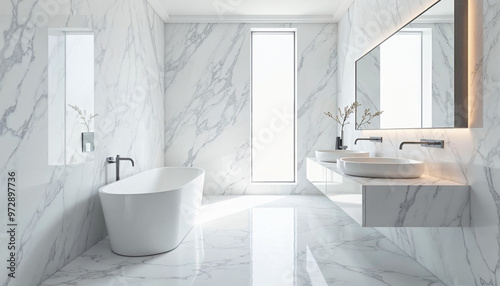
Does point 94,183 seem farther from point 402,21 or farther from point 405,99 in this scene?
point 402,21

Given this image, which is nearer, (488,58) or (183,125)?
(488,58)

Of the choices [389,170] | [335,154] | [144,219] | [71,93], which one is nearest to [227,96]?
[335,154]

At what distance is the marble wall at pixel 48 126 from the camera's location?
75.9 inches

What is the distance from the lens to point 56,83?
2326mm

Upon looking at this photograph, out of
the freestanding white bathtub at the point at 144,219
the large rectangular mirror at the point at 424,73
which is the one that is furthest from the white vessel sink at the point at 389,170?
the freestanding white bathtub at the point at 144,219

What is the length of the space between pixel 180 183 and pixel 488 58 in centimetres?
342

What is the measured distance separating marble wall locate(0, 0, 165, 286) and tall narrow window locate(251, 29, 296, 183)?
1.83 meters

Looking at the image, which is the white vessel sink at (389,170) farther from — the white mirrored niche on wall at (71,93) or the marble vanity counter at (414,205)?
the white mirrored niche on wall at (71,93)

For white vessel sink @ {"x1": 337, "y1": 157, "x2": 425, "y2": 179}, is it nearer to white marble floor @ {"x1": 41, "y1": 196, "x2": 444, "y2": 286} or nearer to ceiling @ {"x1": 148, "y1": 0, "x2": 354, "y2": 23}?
white marble floor @ {"x1": 41, "y1": 196, "x2": 444, "y2": 286}

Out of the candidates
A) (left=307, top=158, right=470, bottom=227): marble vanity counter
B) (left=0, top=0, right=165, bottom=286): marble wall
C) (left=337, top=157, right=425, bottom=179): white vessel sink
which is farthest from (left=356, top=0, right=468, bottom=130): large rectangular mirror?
(left=0, top=0, right=165, bottom=286): marble wall

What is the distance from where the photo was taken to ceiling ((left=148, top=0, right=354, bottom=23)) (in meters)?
4.44

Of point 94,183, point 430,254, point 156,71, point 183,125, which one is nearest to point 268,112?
point 183,125

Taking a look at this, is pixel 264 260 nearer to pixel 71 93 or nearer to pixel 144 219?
pixel 144 219

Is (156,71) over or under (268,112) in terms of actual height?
over
